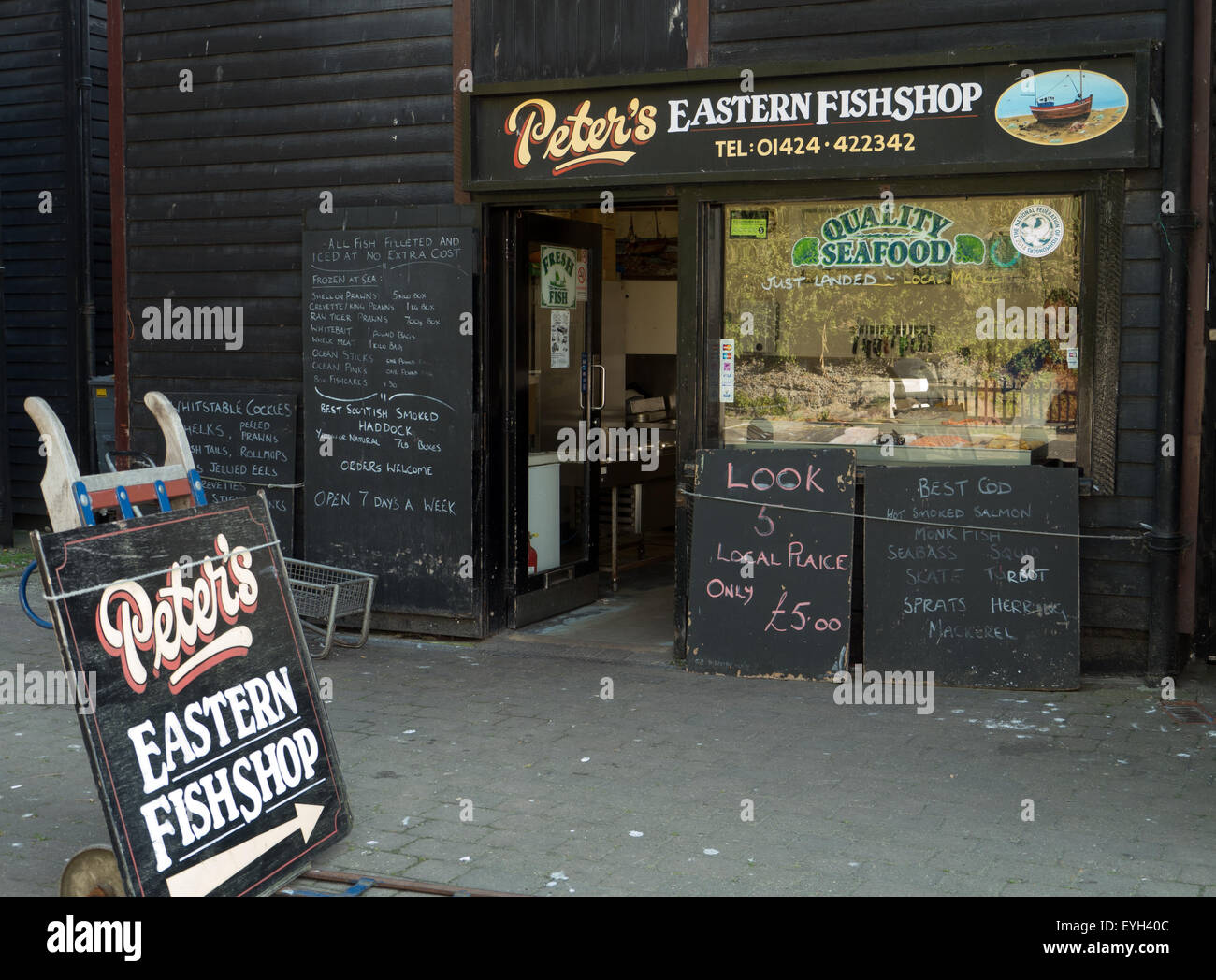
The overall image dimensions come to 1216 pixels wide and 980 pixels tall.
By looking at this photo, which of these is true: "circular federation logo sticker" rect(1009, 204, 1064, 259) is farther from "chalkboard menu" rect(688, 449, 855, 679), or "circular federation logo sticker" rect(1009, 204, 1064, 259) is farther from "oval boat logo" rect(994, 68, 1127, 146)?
"chalkboard menu" rect(688, 449, 855, 679)

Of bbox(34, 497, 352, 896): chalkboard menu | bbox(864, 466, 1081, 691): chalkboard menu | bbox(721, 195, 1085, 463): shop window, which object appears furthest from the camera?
bbox(721, 195, 1085, 463): shop window

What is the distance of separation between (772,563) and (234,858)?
3612 millimetres

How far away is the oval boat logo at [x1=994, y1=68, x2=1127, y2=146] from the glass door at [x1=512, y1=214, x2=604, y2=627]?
2.97 meters

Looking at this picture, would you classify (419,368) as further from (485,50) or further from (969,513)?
(969,513)

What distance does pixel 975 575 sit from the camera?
6723mm

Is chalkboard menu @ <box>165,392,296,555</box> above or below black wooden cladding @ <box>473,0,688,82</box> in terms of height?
below

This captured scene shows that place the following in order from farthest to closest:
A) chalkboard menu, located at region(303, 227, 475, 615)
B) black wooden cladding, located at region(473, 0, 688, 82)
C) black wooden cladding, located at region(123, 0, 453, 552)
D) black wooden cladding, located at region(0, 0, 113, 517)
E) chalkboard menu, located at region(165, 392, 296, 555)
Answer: black wooden cladding, located at region(0, 0, 113, 517) < chalkboard menu, located at region(165, 392, 296, 555) < black wooden cladding, located at region(123, 0, 453, 552) < chalkboard menu, located at region(303, 227, 475, 615) < black wooden cladding, located at region(473, 0, 688, 82)

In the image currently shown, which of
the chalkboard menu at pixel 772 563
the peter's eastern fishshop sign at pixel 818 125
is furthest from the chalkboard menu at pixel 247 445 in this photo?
the chalkboard menu at pixel 772 563

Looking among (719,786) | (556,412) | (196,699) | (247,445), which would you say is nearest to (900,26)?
(556,412)

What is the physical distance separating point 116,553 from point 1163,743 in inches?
174

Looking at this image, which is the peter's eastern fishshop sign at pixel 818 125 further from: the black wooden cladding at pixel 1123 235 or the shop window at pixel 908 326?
the shop window at pixel 908 326

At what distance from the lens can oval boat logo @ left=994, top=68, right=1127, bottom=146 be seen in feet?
21.2

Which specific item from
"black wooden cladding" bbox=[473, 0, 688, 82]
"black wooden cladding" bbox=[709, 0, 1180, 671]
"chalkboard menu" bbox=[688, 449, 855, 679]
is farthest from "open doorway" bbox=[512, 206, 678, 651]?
"black wooden cladding" bbox=[709, 0, 1180, 671]

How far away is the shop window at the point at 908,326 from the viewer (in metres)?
6.93
